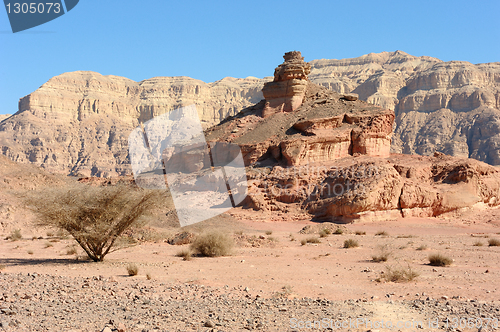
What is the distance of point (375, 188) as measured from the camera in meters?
29.4

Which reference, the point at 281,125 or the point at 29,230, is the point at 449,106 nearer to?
the point at 281,125

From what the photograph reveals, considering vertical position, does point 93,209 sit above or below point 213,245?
above

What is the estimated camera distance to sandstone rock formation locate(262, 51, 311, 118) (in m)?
45.6

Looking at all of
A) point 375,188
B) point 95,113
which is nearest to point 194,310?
point 375,188

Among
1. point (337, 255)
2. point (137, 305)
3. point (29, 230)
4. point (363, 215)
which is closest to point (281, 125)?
point (363, 215)

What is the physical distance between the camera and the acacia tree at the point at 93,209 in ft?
42.2

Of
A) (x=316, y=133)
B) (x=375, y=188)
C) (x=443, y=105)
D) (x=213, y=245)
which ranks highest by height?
(x=443, y=105)

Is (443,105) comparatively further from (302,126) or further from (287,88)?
(302,126)

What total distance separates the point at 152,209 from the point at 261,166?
2395 centimetres

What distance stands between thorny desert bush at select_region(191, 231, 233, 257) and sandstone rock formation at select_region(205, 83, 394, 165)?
2036 cm

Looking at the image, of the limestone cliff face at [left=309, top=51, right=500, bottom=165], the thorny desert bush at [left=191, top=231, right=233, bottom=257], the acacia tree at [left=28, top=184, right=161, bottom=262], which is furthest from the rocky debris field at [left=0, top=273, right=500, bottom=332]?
the limestone cliff face at [left=309, top=51, right=500, bottom=165]

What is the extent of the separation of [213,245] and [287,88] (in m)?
32.6

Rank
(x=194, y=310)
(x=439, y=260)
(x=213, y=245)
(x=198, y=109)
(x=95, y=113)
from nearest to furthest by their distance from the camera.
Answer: (x=194, y=310) → (x=439, y=260) → (x=213, y=245) → (x=95, y=113) → (x=198, y=109)

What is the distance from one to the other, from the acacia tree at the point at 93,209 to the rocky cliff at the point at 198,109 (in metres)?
88.3
